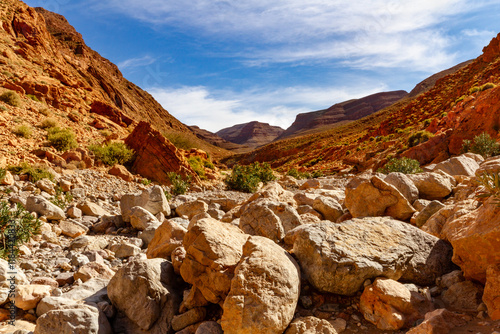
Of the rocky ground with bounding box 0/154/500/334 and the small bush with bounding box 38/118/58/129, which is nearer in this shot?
the rocky ground with bounding box 0/154/500/334

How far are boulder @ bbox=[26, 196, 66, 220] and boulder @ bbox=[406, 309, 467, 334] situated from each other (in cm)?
786

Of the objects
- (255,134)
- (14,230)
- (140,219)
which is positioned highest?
(255,134)

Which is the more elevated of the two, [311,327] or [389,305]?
[389,305]

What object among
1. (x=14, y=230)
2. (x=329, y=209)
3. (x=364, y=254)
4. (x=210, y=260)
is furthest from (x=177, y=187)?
(x=364, y=254)

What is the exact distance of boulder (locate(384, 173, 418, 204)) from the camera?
19.7ft

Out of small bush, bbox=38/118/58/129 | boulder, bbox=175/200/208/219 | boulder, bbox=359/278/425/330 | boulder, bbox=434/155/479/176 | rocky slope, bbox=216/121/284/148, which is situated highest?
rocky slope, bbox=216/121/284/148

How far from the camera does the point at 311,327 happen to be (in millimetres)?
2957

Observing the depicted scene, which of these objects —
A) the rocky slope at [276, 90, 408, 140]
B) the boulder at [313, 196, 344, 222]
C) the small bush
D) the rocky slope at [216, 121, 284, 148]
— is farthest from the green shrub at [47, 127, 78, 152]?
the rocky slope at [216, 121, 284, 148]

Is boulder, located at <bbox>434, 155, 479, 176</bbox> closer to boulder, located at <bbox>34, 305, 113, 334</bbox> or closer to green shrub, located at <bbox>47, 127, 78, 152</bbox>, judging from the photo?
boulder, located at <bbox>34, 305, 113, 334</bbox>

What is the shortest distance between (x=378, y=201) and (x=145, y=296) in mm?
4057

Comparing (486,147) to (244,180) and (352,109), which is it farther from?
(352,109)

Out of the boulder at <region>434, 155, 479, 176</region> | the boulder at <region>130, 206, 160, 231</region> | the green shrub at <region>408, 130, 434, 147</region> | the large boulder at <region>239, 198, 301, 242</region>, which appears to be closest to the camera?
the large boulder at <region>239, 198, 301, 242</region>

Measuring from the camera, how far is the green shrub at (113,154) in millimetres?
14406

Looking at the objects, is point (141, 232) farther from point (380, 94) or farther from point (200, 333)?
point (380, 94)
